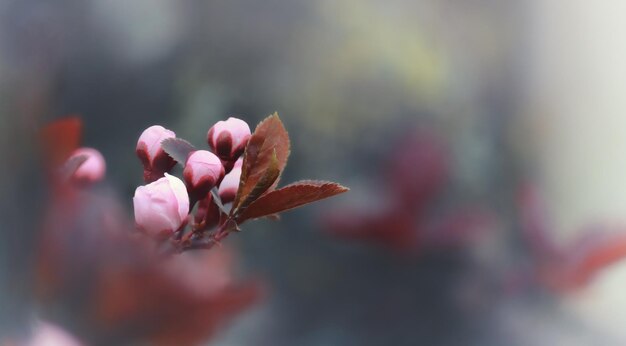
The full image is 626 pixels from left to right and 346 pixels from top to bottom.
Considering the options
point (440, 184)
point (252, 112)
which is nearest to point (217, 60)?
point (252, 112)

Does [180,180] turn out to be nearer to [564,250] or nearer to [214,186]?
[214,186]

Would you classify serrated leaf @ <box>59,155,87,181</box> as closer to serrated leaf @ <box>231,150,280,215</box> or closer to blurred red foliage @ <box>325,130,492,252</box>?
serrated leaf @ <box>231,150,280,215</box>

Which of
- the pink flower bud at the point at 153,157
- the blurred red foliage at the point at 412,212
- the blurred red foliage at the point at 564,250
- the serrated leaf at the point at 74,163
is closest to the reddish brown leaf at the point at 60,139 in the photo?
the serrated leaf at the point at 74,163

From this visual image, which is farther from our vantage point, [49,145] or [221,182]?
[49,145]

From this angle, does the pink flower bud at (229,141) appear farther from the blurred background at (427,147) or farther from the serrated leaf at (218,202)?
the blurred background at (427,147)

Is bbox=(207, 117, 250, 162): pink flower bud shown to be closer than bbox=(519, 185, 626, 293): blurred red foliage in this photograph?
Yes

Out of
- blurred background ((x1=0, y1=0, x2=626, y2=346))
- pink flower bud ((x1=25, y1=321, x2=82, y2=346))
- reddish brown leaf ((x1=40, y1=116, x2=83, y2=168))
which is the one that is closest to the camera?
pink flower bud ((x1=25, y1=321, x2=82, y2=346))

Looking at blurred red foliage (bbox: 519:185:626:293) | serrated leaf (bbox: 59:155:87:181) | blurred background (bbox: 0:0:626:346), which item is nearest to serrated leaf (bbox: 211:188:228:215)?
serrated leaf (bbox: 59:155:87:181)

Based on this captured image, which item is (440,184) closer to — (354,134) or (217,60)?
(354,134)
